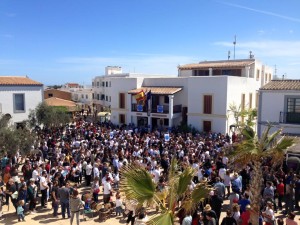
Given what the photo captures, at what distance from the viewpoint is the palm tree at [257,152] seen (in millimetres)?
8469

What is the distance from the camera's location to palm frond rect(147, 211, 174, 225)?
17.1ft

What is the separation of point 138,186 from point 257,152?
4186mm

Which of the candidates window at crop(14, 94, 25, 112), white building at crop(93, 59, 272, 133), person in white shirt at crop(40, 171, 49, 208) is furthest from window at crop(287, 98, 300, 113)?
window at crop(14, 94, 25, 112)

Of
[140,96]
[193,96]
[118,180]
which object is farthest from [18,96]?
[118,180]

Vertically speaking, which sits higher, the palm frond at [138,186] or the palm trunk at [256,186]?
the palm frond at [138,186]

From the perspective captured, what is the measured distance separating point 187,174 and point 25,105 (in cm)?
2446

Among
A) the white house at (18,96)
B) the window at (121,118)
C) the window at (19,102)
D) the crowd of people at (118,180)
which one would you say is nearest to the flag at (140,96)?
the window at (121,118)

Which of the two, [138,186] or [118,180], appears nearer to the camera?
[138,186]

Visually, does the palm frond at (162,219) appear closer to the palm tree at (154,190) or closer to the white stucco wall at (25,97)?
the palm tree at (154,190)

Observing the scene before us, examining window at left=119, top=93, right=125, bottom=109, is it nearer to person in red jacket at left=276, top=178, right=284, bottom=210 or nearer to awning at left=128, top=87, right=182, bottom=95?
awning at left=128, top=87, right=182, bottom=95

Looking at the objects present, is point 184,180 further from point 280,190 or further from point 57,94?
point 57,94

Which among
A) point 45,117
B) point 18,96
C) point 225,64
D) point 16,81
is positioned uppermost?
point 225,64

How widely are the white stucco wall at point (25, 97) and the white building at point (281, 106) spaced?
62.0ft

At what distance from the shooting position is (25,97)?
2736cm
